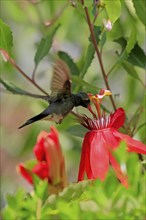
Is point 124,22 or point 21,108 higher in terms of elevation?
point 124,22

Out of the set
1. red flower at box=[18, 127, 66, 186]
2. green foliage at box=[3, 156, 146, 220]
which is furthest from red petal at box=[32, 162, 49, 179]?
green foliage at box=[3, 156, 146, 220]

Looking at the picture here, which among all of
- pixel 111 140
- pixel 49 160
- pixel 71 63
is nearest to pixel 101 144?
pixel 111 140

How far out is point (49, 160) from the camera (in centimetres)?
127

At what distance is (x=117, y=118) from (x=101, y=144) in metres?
0.05

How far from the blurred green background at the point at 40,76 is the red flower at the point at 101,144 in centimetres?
41

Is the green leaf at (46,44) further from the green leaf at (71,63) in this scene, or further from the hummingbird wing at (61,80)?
the hummingbird wing at (61,80)

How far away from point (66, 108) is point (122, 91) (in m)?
0.87

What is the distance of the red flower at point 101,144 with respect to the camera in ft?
3.40

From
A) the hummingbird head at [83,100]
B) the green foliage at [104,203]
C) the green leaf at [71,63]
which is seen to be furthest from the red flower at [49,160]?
the green foliage at [104,203]

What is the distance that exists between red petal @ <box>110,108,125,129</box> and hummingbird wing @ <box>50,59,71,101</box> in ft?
0.26

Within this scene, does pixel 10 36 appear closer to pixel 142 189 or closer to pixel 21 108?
pixel 142 189

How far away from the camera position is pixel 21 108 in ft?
7.64

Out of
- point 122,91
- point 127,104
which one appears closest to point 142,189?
point 127,104

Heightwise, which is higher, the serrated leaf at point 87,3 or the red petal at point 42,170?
the serrated leaf at point 87,3
